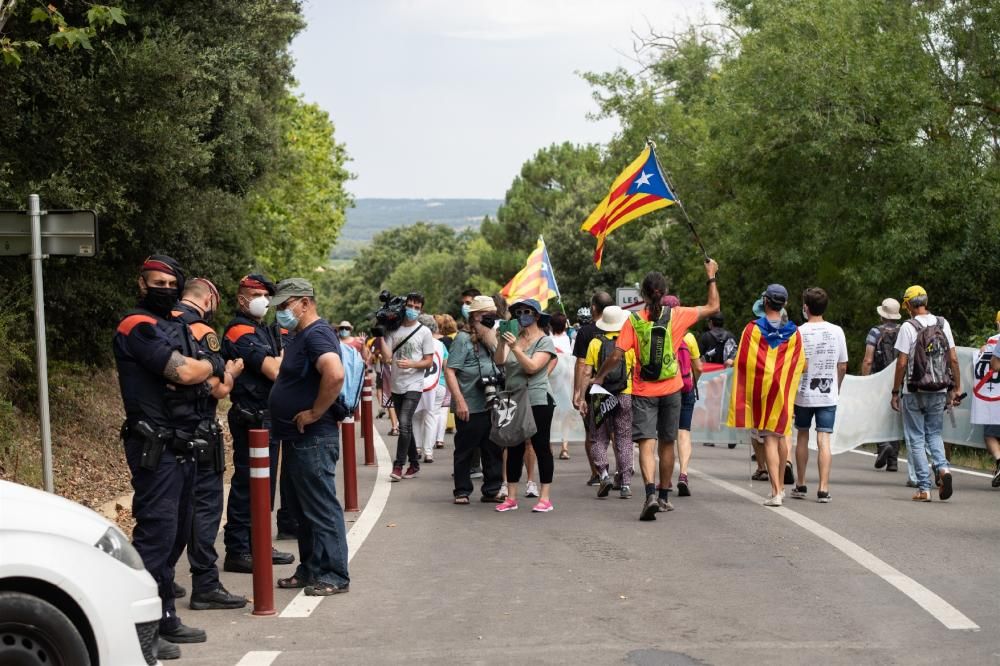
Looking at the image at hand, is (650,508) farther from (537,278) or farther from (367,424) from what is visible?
(537,278)

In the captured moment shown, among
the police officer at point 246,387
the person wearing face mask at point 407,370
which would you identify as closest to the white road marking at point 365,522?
the person wearing face mask at point 407,370

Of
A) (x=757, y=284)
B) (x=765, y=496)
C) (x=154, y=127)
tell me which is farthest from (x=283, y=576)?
(x=757, y=284)

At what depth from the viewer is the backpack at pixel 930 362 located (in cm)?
1328

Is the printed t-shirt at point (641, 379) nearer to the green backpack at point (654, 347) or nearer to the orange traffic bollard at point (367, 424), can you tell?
the green backpack at point (654, 347)

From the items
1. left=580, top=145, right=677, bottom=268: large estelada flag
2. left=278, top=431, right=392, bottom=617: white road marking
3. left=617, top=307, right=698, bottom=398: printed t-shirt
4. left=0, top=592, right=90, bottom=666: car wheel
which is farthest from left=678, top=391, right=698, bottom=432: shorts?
left=0, top=592, right=90, bottom=666: car wheel

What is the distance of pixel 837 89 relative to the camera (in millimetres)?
26484

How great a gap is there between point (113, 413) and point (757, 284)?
65.6 feet

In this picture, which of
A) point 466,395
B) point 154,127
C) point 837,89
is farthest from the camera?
point 837,89

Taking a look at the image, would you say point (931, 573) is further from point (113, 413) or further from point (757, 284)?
point (757, 284)

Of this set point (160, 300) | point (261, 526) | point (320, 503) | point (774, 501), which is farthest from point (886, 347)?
point (160, 300)

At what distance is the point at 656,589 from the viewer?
8.83m

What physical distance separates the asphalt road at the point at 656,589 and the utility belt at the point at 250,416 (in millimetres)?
1057

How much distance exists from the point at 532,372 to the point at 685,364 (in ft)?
5.94

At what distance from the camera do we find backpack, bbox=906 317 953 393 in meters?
13.3
